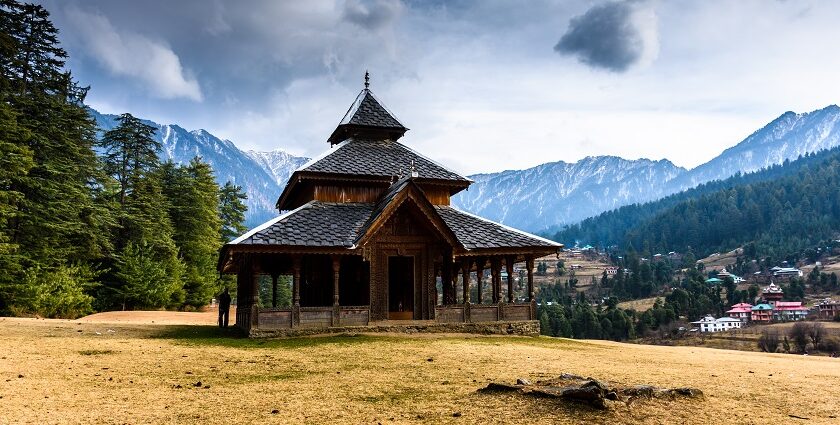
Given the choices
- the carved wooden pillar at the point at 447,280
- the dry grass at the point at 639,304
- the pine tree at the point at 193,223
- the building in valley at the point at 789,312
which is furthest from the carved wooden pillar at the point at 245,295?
the dry grass at the point at 639,304

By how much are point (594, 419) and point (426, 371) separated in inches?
214

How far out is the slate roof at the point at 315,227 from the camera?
72.5 feet

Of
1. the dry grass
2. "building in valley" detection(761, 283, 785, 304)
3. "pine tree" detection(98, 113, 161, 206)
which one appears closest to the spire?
"pine tree" detection(98, 113, 161, 206)

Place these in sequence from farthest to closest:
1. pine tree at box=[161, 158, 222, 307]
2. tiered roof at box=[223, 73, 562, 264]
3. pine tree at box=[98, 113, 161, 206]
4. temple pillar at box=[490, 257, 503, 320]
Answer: pine tree at box=[161, 158, 222, 307] → pine tree at box=[98, 113, 161, 206] → temple pillar at box=[490, 257, 503, 320] → tiered roof at box=[223, 73, 562, 264]

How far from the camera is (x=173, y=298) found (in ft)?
173

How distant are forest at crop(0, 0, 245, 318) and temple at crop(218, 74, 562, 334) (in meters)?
14.6

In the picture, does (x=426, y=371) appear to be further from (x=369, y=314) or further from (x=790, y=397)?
(x=369, y=314)

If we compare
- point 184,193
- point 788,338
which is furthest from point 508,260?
point 788,338

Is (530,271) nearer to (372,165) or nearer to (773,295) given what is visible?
(372,165)

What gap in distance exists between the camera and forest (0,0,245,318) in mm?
34500

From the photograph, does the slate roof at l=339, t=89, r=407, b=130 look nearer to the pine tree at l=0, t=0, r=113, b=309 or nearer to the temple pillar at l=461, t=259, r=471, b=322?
the temple pillar at l=461, t=259, r=471, b=322

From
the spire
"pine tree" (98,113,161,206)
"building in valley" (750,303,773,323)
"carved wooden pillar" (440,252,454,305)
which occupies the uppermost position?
"pine tree" (98,113,161,206)

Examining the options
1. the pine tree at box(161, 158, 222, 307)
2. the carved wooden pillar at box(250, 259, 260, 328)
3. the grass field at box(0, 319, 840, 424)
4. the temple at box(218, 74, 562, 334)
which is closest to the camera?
the grass field at box(0, 319, 840, 424)

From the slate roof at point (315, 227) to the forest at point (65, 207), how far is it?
59.3 feet
